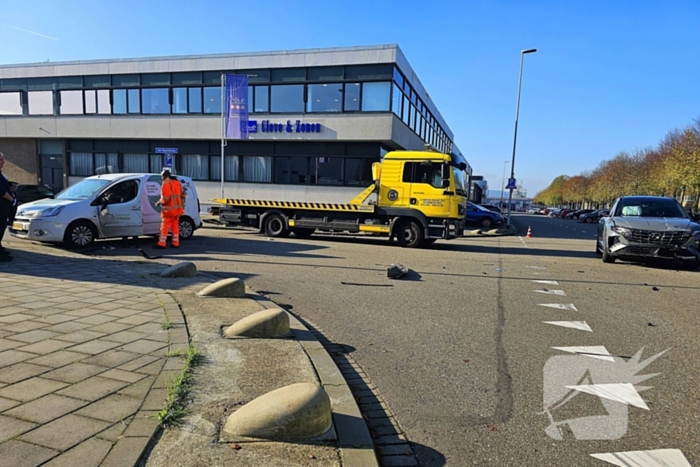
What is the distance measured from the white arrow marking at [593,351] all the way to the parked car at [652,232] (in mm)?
6779

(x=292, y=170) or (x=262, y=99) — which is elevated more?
(x=262, y=99)

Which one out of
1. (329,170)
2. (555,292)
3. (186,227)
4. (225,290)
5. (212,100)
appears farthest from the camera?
(212,100)

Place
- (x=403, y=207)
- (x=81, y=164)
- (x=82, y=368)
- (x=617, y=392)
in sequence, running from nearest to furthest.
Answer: (x=82, y=368), (x=617, y=392), (x=403, y=207), (x=81, y=164)

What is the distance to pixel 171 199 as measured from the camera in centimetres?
1119

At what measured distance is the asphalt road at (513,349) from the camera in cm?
308

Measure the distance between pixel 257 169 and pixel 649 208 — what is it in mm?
19859

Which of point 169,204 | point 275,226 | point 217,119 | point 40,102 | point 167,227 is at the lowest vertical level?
point 275,226

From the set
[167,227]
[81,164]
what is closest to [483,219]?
[167,227]

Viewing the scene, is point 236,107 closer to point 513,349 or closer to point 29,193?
point 29,193

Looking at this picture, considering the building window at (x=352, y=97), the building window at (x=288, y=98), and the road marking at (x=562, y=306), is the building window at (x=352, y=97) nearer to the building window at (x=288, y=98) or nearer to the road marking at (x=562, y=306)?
the building window at (x=288, y=98)

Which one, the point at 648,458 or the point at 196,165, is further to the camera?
the point at 196,165

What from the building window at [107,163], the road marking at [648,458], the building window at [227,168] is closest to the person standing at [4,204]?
the road marking at [648,458]

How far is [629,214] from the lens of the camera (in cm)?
1149

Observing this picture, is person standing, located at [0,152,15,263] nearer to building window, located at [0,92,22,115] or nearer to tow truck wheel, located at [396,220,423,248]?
tow truck wheel, located at [396,220,423,248]
